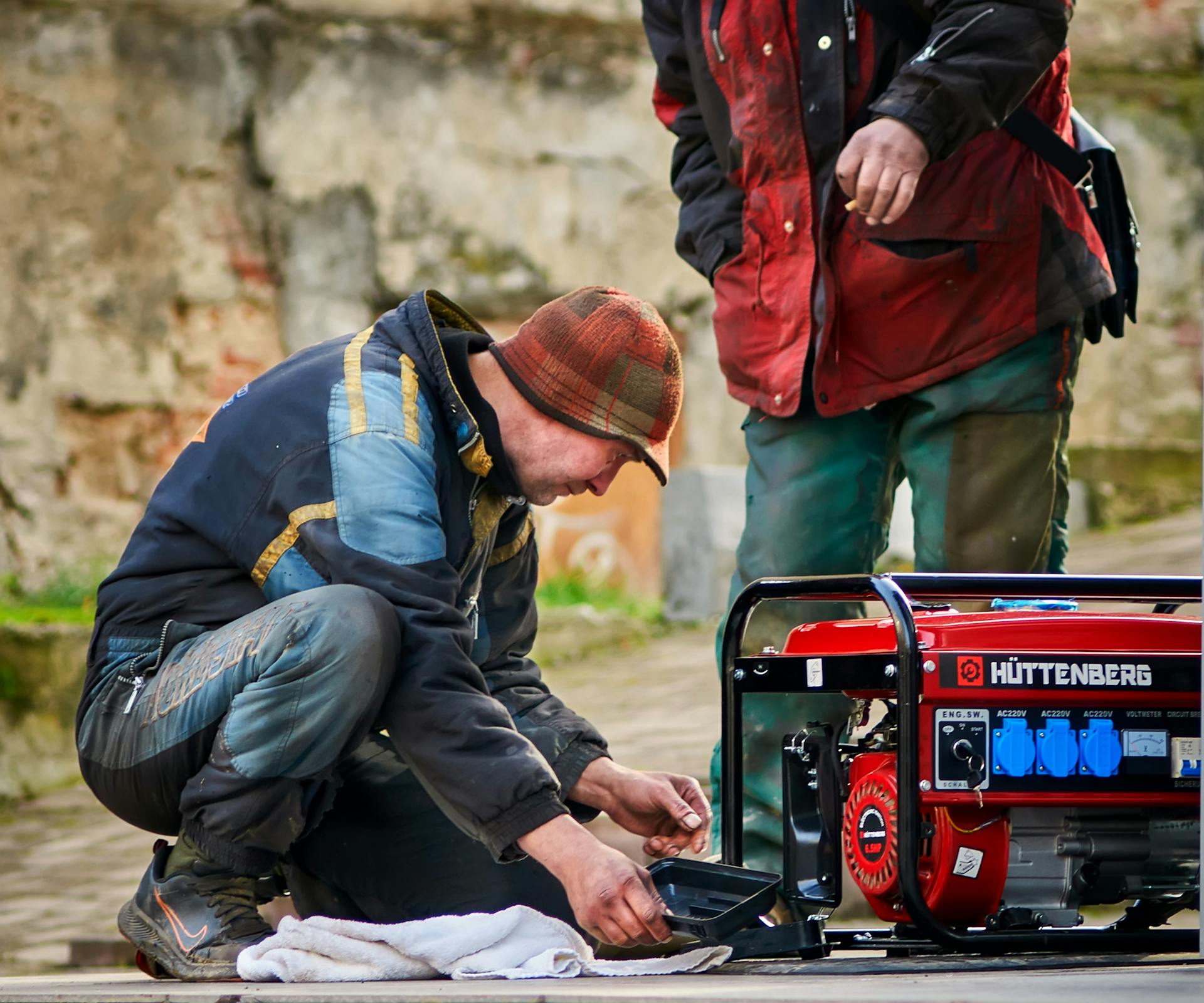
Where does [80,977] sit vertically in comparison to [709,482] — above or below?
below

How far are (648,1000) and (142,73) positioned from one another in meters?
7.65

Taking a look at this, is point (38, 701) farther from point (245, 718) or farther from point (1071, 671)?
point (1071, 671)

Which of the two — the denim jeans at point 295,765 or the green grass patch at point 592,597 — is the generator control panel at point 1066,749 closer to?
the denim jeans at point 295,765

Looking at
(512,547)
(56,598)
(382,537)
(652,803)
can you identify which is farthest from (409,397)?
(56,598)

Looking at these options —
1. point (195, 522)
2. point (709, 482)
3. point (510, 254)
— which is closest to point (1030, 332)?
point (195, 522)

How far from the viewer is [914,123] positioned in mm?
2674

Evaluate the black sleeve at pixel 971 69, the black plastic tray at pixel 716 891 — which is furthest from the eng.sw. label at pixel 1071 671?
the black sleeve at pixel 971 69

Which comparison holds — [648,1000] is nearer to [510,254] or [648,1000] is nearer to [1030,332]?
[1030,332]

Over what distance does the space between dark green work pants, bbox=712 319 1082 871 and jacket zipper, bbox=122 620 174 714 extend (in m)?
1.01

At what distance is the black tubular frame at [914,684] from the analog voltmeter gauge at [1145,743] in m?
0.23


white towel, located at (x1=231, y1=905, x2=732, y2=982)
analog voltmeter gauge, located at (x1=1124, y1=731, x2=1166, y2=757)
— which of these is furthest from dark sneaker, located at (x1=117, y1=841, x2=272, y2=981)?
analog voltmeter gauge, located at (x1=1124, y1=731, x2=1166, y2=757)

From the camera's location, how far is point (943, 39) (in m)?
2.75

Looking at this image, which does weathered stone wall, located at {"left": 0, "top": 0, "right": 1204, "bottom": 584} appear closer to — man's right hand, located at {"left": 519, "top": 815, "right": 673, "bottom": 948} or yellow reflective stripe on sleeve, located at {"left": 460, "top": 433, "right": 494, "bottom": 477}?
yellow reflective stripe on sleeve, located at {"left": 460, "top": 433, "right": 494, "bottom": 477}

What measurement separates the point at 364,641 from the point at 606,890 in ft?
1.58
